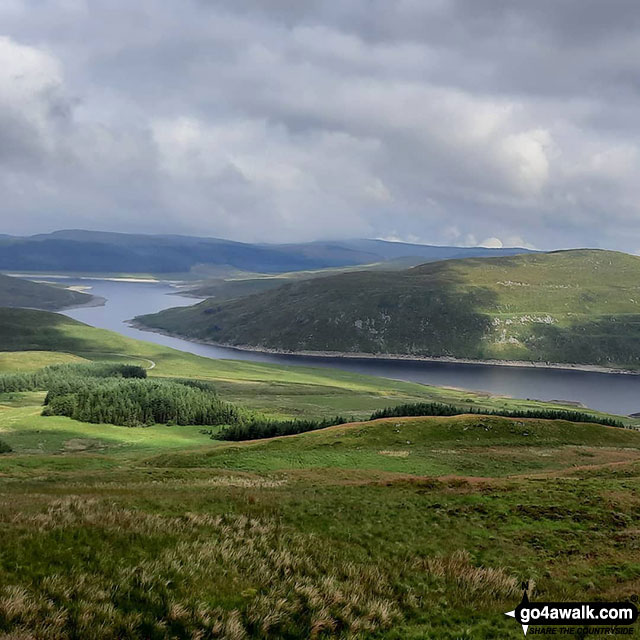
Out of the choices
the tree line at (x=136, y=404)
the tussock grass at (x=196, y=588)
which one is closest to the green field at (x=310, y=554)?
the tussock grass at (x=196, y=588)

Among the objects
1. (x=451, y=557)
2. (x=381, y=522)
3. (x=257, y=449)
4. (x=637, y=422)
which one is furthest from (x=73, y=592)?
(x=637, y=422)

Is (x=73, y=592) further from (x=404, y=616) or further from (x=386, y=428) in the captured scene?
(x=386, y=428)

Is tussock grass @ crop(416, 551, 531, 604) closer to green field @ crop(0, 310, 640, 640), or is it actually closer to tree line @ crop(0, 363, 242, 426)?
green field @ crop(0, 310, 640, 640)

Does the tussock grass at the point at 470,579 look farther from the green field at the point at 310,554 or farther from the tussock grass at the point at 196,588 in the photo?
the tussock grass at the point at 196,588

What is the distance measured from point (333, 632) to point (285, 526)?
25.8ft
